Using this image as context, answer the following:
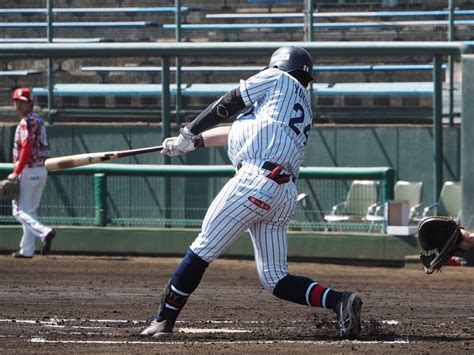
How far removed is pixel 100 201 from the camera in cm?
1148

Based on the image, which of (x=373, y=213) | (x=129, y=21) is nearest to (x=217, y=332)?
(x=373, y=213)

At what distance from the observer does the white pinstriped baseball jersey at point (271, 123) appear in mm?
5629

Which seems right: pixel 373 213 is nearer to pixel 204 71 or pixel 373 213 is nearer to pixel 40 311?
pixel 204 71

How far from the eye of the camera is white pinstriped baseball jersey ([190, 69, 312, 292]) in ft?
18.4

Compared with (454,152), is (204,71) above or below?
above

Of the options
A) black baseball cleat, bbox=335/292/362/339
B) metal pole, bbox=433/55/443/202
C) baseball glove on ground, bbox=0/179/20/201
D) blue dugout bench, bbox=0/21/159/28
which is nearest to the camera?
black baseball cleat, bbox=335/292/362/339

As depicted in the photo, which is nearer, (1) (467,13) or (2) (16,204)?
(2) (16,204)

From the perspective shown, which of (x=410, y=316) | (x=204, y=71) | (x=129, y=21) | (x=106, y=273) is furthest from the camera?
(x=129, y=21)

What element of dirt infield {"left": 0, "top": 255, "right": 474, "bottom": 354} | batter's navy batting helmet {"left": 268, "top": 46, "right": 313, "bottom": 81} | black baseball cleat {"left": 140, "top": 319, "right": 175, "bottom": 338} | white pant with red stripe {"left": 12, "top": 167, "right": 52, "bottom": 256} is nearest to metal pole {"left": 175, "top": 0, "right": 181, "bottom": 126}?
white pant with red stripe {"left": 12, "top": 167, "right": 52, "bottom": 256}

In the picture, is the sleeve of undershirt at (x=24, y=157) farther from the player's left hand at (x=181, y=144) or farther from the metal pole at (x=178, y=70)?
the player's left hand at (x=181, y=144)

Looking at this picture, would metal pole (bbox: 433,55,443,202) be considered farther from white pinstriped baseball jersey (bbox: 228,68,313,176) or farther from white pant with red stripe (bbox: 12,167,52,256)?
white pinstriped baseball jersey (bbox: 228,68,313,176)

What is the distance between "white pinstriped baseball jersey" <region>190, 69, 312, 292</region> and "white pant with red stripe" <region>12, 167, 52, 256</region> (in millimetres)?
5690

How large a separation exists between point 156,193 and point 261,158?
5.96 metres

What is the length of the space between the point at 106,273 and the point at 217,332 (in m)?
3.80
